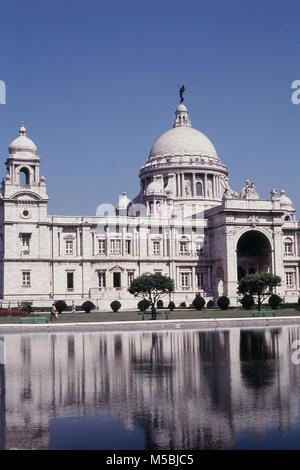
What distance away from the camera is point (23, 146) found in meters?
68.9

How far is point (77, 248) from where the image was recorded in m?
71.4

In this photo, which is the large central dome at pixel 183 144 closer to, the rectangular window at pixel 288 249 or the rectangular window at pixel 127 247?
the rectangular window at pixel 288 249

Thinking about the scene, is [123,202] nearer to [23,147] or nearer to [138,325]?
[23,147]

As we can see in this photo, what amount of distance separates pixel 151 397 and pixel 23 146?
189 ft

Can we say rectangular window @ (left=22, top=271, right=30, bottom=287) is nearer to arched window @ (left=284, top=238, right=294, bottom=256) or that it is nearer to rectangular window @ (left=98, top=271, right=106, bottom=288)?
rectangular window @ (left=98, top=271, right=106, bottom=288)

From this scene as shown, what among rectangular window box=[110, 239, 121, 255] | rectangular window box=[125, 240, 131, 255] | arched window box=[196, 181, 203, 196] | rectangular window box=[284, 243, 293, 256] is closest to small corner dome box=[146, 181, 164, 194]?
arched window box=[196, 181, 203, 196]

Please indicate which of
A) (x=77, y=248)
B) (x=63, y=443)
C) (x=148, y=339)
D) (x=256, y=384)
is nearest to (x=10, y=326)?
(x=148, y=339)

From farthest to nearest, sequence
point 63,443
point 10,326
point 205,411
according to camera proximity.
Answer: point 10,326 < point 205,411 < point 63,443

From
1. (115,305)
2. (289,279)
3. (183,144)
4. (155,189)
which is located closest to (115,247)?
(115,305)

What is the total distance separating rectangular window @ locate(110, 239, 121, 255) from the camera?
72.8 metres

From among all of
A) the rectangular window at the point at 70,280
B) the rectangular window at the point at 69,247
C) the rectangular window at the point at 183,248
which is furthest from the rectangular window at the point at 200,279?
the rectangular window at the point at 69,247
